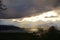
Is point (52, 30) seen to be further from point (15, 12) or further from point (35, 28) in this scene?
point (15, 12)

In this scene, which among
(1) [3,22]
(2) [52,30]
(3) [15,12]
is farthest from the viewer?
(3) [15,12]

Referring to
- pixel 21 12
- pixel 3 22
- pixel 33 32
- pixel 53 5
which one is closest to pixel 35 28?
pixel 33 32

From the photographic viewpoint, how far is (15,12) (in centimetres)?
204

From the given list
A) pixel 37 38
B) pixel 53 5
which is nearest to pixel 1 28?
pixel 37 38

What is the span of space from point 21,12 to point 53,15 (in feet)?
1.26

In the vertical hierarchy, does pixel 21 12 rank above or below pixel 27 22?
above

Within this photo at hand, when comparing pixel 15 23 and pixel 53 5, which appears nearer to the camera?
pixel 15 23

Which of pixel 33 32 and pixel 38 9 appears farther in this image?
pixel 38 9

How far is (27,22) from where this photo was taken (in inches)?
64.7

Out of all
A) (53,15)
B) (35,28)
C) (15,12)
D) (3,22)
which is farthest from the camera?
(15,12)

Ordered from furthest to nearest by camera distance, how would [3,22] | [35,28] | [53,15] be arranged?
[53,15]
[3,22]
[35,28]

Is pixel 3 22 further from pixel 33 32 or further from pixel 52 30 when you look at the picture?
pixel 52 30

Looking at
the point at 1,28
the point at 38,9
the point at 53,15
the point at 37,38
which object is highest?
the point at 38,9

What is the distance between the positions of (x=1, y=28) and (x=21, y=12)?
53 cm
